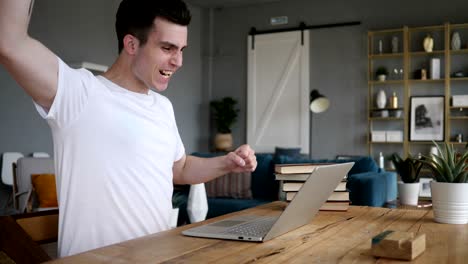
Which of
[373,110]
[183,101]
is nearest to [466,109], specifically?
[373,110]

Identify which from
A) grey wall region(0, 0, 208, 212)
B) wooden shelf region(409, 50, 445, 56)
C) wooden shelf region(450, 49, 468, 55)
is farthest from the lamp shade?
grey wall region(0, 0, 208, 212)

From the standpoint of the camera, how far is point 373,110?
27.1 ft

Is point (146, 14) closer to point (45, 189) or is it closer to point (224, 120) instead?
point (45, 189)

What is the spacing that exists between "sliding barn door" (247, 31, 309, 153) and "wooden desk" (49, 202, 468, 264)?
23.6 feet

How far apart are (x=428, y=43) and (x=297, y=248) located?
23.8ft

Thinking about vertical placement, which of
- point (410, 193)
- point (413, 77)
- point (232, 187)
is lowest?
point (232, 187)

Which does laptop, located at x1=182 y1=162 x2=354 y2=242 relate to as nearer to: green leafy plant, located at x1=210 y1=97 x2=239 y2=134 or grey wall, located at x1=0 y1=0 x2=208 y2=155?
grey wall, located at x1=0 y1=0 x2=208 y2=155

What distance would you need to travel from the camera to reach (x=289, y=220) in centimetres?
136

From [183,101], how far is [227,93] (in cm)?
91

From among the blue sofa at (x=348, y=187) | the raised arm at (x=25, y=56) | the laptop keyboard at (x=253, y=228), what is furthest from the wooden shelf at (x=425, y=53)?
the raised arm at (x=25, y=56)

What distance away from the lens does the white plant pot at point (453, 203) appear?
5.33 feet

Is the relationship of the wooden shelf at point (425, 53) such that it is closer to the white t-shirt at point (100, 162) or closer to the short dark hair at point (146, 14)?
the short dark hair at point (146, 14)

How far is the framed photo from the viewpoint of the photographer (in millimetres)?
7812

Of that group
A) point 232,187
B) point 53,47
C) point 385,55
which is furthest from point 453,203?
point 385,55
